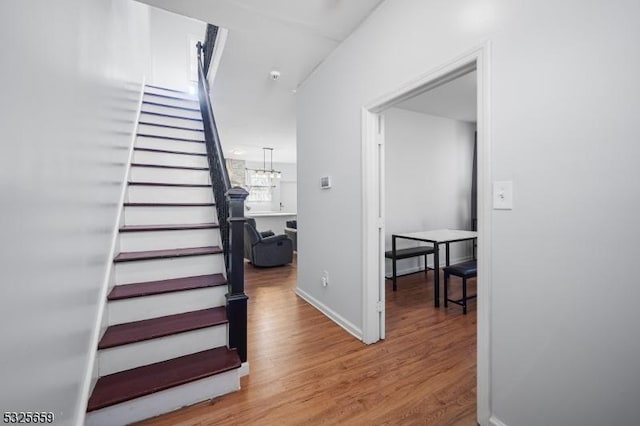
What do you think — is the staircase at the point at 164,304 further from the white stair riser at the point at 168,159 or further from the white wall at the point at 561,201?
the white wall at the point at 561,201

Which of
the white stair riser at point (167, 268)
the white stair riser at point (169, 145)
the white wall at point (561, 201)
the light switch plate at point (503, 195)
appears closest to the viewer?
the white wall at point (561, 201)

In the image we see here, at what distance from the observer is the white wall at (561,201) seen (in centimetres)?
99

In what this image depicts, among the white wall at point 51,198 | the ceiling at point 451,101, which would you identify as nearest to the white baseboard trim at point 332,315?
the white wall at point 51,198

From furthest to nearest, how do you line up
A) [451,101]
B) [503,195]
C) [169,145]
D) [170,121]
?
[451,101] → [170,121] → [169,145] → [503,195]

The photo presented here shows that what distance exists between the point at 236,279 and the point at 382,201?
4.59 ft

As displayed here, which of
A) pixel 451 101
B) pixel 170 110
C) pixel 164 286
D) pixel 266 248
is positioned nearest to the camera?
pixel 164 286

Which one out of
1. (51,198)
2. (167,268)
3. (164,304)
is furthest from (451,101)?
(51,198)

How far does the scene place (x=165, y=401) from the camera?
62.3 inches

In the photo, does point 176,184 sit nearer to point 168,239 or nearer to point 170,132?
point 168,239

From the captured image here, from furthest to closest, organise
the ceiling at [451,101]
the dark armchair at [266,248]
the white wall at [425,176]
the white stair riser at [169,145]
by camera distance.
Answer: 1. the dark armchair at [266,248]
2. the white wall at [425,176]
3. the ceiling at [451,101]
4. the white stair riser at [169,145]

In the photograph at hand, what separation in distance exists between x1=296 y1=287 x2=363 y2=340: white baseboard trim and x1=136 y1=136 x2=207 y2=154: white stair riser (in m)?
2.27

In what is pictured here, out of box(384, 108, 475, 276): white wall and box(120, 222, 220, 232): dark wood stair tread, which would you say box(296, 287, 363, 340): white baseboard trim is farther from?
box(384, 108, 475, 276): white wall

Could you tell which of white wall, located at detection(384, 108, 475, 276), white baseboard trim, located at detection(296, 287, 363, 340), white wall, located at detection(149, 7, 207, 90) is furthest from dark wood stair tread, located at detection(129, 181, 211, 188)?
white wall, located at detection(149, 7, 207, 90)

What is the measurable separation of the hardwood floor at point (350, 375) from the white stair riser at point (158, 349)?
0.34 metres
